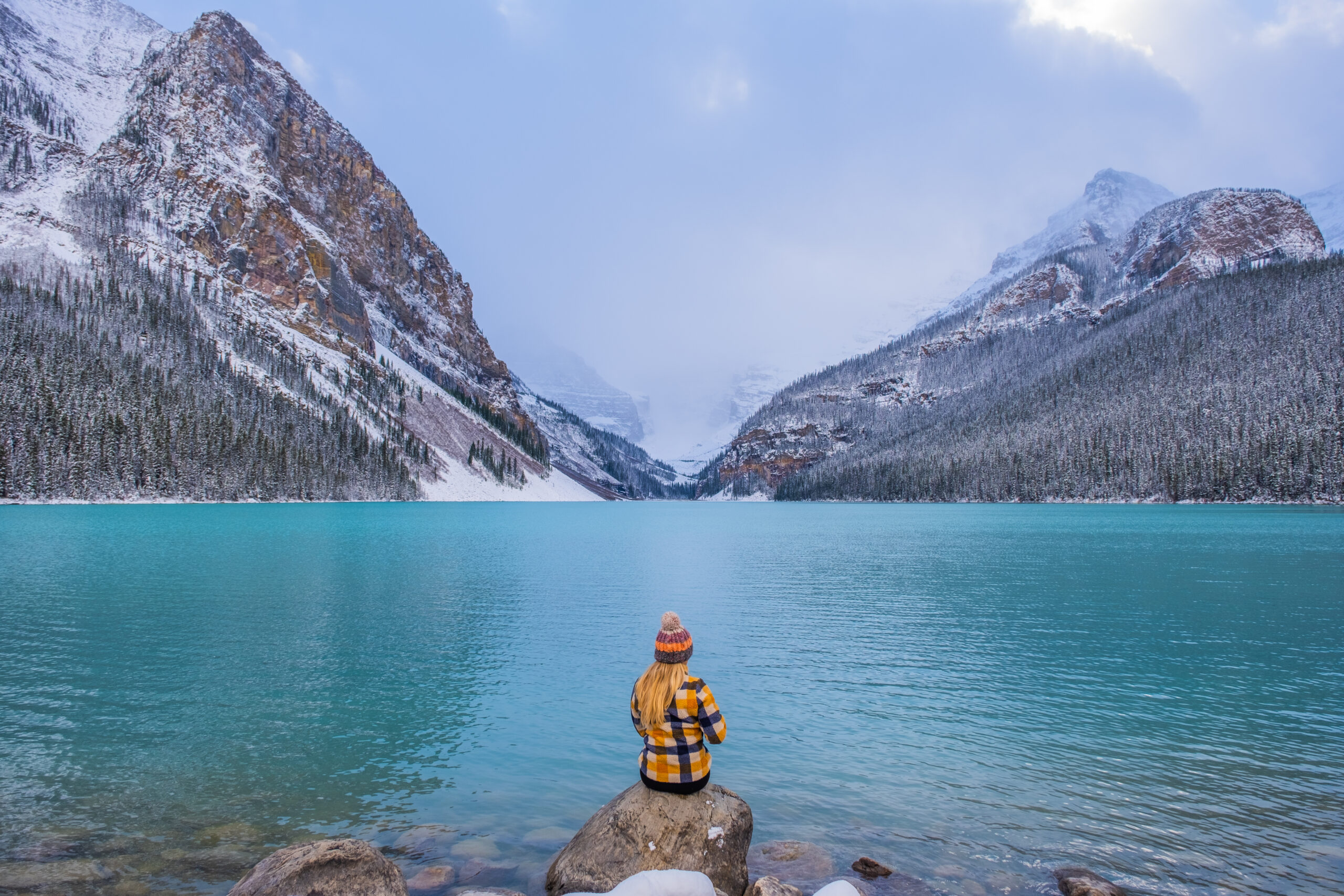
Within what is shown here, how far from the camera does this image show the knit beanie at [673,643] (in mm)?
7582

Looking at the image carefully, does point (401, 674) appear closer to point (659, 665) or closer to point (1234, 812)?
point (659, 665)

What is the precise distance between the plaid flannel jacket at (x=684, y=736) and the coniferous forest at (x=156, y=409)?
111 metres

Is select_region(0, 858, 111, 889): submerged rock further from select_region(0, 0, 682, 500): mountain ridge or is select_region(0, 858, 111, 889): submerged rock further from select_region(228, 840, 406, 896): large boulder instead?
select_region(0, 0, 682, 500): mountain ridge

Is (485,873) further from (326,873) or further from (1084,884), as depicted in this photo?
(1084,884)

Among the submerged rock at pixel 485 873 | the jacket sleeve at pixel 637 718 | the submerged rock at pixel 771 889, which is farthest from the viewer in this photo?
the submerged rock at pixel 485 873

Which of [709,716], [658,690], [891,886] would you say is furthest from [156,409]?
[891,886]

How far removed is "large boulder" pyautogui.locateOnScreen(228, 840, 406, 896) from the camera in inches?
260

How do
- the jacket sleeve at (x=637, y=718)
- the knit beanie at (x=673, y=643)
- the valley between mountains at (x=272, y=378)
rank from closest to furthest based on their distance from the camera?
the knit beanie at (x=673, y=643)
the jacket sleeve at (x=637, y=718)
the valley between mountains at (x=272, y=378)

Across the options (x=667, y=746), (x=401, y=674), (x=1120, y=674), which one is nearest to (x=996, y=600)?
(x=1120, y=674)

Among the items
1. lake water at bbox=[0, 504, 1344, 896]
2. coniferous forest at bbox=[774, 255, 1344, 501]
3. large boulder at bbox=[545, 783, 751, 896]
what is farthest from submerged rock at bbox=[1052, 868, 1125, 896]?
coniferous forest at bbox=[774, 255, 1344, 501]

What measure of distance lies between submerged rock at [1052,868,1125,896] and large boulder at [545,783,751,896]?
394 cm

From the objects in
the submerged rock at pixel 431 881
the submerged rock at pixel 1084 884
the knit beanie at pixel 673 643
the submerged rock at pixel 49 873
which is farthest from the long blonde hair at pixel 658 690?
the submerged rock at pixel 49 873

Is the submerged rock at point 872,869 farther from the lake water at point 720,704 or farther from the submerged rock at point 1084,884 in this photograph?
the submerged rock at point 1084,884

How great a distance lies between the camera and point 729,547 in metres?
61.4
